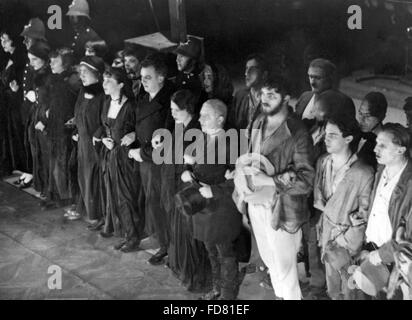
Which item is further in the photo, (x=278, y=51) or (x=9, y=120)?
(x=9, y=120)

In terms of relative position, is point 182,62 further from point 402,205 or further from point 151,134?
point 402,205

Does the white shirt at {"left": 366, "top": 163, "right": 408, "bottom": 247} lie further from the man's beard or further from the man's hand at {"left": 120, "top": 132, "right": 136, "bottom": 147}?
the man's hand at {"left": 120, "top": 132, "right": 136, "bottom": 147}

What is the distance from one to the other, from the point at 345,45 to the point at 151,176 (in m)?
1.23

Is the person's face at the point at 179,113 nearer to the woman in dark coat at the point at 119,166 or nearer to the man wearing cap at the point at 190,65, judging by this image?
the man wearing cap at the point at 190,65

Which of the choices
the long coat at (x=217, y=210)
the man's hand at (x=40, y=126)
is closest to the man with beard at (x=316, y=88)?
the long coat at (x=217, y=210)

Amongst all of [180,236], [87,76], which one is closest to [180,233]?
[180,236]

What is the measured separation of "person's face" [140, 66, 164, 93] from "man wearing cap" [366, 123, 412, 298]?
1.15m

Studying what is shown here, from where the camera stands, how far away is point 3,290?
14.0ft

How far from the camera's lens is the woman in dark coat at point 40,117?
14.6ft

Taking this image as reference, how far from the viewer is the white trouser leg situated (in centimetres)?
375

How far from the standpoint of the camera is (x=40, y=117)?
4609 mm

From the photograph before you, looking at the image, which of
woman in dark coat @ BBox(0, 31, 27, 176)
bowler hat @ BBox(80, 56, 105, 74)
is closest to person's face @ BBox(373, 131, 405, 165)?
bowler hat @ BBox(80, 56, 105, 74)

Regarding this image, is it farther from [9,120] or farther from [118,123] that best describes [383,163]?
[9,120]
